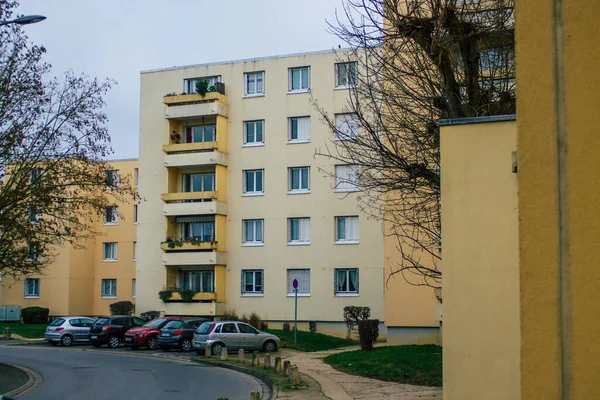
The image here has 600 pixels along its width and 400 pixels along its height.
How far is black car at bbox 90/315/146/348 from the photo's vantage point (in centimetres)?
3666

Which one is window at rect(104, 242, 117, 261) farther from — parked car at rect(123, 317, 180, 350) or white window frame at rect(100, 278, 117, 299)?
parked car at rect(123, 317, 180, 350)

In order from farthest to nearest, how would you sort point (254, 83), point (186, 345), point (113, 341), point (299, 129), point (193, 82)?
point (193, 82), point (254, 83), point (299, 129), point (113, 341), point (186, 345)

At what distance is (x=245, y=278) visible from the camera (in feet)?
146

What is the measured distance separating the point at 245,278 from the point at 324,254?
5077mm

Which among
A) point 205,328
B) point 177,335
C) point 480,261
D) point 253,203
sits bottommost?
point 177,335

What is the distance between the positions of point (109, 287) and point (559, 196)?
53.5 m

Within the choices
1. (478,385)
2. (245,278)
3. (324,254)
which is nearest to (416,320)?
(324,254)

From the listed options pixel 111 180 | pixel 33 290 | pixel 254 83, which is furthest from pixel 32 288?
pixel 111 180

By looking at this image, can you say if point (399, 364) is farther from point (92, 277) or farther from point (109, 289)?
point (92, 277)

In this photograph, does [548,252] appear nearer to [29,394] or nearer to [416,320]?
[29,394]

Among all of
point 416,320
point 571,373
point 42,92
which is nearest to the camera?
point 571,373

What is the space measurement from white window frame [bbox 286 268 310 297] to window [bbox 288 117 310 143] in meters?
7.36

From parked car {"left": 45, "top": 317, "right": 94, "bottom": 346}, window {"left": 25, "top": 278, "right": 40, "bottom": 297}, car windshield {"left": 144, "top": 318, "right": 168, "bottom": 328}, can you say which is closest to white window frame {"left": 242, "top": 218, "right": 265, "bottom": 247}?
car windshield {"left": 144, "top": 318, "right": 168, "bottom": 328}

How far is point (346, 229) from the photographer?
4266cm
